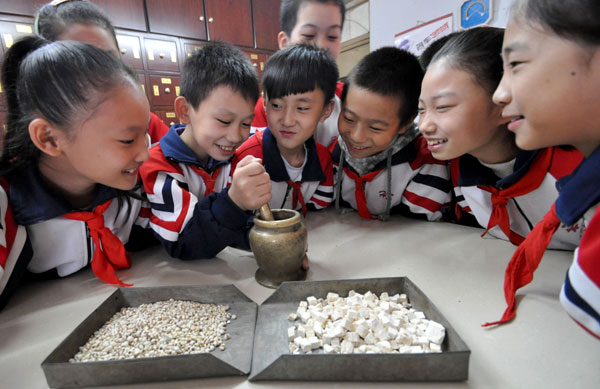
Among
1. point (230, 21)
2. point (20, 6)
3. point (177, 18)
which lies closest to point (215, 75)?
point (20, 6)

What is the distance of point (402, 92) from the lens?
110 centimetres

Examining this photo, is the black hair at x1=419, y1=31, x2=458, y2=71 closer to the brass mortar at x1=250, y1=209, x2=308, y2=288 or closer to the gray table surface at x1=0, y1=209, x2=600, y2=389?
the gray table surface at x1=0, y1=209, x2=600, y2=389

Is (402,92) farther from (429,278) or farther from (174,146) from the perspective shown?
(174,146)

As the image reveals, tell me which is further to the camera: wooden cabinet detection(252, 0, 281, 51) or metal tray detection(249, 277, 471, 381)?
wooden cabinet detection(252, 0, 281, 51)

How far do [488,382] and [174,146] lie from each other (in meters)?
0.94

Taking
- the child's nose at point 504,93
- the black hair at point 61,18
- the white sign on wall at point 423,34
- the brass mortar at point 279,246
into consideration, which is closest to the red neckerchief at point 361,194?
the brass mortar at point 279,246

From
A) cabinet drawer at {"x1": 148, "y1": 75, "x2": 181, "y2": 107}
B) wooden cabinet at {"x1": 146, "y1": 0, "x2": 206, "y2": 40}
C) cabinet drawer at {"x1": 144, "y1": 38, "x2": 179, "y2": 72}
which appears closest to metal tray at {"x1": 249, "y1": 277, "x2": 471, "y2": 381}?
cabinet drawer at {"x1": 148, "y1": 75, "x2": 181, "y2": 107}

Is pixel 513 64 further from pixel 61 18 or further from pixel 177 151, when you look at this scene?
pixel 61 18

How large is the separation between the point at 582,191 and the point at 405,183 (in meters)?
0.73

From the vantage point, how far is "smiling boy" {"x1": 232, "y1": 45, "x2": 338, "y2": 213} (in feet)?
3.58

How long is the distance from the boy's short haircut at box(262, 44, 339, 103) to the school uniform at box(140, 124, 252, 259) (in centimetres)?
37

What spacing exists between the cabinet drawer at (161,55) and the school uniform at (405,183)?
7.68 feet

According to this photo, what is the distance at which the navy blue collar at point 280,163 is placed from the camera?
118cm

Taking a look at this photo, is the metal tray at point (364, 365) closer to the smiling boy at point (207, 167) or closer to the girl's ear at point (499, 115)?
the smiling boy at point (207, 167)
